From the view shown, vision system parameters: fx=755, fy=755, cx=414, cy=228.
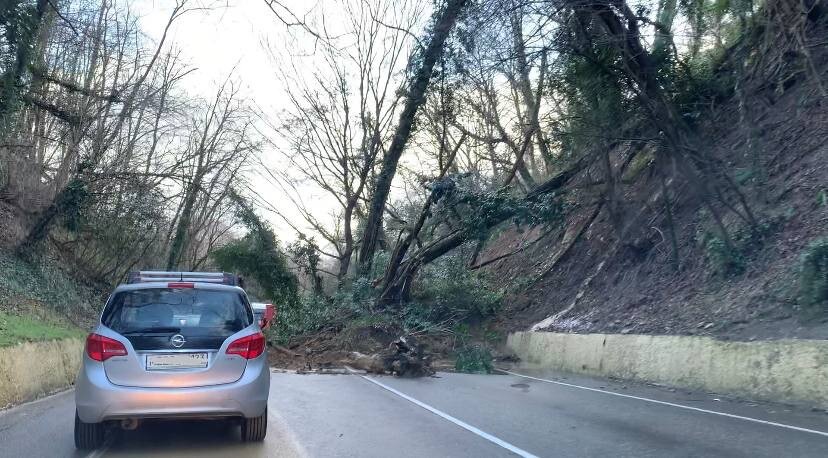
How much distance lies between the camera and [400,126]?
90.5 ft

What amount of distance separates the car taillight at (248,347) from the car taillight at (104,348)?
1.07 meters

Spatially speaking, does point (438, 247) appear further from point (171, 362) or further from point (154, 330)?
point (171, 362)

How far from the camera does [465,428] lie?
952 centimetres

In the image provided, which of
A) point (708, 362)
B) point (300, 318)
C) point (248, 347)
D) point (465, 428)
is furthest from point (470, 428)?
point (300, 318)

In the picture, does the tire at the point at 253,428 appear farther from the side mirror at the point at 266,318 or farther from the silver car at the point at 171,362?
the side mirror at the point at 266,318

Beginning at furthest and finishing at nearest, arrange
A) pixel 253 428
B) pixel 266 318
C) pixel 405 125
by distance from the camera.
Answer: pixel 405 125 < pixel 266 318 < pixel 253 428

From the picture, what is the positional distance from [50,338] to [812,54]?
1980 centimetres

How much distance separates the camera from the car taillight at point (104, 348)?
299 inches

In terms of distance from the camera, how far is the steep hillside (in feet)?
51.1

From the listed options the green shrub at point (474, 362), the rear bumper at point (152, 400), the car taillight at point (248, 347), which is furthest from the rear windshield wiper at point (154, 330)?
the green shrub at point (474, 362)

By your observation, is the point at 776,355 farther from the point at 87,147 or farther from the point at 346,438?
the point at 87,147

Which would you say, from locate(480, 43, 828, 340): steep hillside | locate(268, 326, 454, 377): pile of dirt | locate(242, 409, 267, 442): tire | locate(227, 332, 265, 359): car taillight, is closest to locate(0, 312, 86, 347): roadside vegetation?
locate(242, 409, 267, 442): tire

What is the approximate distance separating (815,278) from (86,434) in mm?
11825

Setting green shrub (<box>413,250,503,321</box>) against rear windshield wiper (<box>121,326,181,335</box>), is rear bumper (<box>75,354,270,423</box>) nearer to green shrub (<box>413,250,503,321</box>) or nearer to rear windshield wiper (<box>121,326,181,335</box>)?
rear windshield wiper (<box>121,326,181,335</box>)
